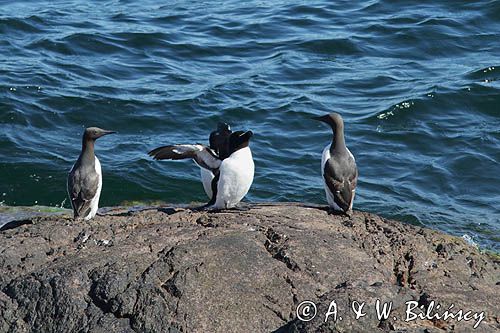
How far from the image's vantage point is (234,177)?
898cm

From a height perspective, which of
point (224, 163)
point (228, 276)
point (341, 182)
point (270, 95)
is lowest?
point (270, 95)

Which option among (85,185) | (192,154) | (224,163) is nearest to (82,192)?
(85,185)

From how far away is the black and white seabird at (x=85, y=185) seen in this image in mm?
8734

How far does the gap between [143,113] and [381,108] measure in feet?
13.1

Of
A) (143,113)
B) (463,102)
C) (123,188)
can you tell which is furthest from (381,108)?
(123,188)

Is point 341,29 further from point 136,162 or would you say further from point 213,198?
point 213,198

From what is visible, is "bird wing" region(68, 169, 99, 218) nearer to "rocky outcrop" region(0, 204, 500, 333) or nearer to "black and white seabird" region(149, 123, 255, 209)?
"black and white seabird" region(149, 123, 255, 209)

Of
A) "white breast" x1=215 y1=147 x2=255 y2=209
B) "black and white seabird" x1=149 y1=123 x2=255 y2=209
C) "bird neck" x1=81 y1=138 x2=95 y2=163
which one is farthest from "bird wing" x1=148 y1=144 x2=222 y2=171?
"bird neck" x1=81 y1=138 x2=95 y2=163

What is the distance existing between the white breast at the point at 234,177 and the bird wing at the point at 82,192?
118 centimetres

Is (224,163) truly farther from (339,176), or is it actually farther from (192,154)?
(339,176)

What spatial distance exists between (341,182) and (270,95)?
7.77 m

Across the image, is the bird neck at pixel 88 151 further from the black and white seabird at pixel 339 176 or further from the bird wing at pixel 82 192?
the black and white seabird at pixel 339 176

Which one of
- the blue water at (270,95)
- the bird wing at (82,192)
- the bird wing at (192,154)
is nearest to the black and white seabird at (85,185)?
the bird wing at (82,192)

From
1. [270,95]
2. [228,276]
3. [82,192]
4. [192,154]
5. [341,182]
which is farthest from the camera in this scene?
[270,95]
